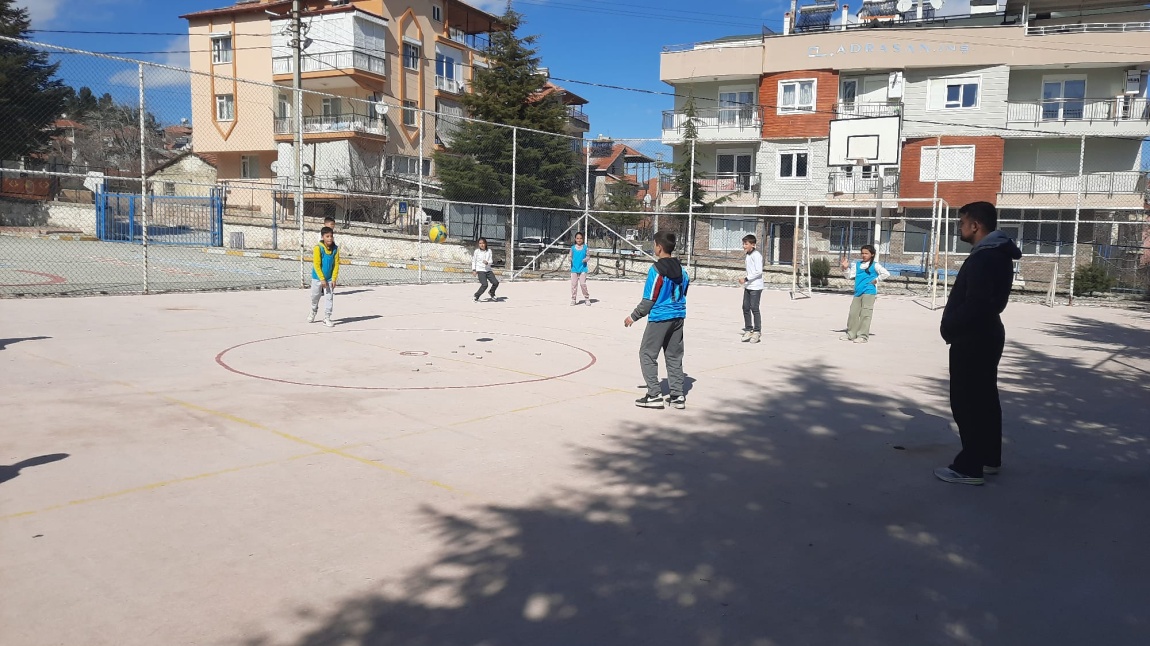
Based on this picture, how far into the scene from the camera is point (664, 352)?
7.94 m

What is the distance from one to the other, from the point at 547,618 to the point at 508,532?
1024 millimetres

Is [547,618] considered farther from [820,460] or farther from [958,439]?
[958,439]

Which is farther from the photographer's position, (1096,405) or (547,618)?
(1096,405)

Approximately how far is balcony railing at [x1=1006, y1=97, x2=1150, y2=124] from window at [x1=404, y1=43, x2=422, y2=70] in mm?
30150

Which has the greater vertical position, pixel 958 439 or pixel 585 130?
pixel 585 130

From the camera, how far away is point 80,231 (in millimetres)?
28453

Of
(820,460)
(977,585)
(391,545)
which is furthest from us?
(820,460)

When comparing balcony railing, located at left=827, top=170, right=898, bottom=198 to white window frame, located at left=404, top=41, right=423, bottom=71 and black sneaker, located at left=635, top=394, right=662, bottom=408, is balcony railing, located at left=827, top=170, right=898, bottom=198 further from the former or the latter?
black sneaker, located at left=635, top=394, right=662, bottom=408

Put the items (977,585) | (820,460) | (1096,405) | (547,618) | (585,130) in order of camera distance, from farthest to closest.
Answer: (585,130), (1096,405), (820,460), (977,585), (547,618)

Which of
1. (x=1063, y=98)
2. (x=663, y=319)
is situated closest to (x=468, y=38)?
(x=1063, y=98)

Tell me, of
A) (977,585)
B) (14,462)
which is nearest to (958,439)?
(977,585)

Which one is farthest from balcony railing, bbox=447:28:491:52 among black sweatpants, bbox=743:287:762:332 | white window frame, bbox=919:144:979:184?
black sweatpants, bbox=743:287:762:332

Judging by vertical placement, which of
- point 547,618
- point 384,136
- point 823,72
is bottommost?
point 547,618

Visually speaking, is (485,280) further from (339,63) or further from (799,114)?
(339,63)
